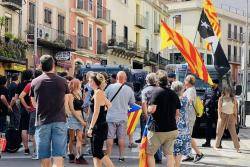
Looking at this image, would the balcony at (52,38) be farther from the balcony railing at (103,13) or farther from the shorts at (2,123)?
the shorts at (2,123)

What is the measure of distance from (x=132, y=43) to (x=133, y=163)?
42.5 metres

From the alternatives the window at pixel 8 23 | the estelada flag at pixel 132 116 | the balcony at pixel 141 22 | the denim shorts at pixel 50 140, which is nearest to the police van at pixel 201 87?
the estelada flag at pixel 132 116

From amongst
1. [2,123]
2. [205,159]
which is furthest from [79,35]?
[205,159]

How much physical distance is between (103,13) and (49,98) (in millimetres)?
37783

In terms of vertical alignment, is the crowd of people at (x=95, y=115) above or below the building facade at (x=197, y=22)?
below

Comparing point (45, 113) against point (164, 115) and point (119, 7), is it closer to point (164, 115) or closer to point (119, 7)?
point (164, 115)

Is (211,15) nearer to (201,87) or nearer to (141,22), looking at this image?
(201,87)

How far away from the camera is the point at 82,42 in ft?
134

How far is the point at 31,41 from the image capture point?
3284cm

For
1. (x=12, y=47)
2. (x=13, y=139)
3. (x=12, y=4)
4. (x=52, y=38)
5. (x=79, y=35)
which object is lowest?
(x=13, y=139)

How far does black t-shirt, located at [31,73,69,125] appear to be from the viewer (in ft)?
25.2

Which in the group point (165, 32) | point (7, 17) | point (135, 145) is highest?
point (7, 17)

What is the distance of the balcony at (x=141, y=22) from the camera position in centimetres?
5471

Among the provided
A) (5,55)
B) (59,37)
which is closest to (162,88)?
(5,55)
